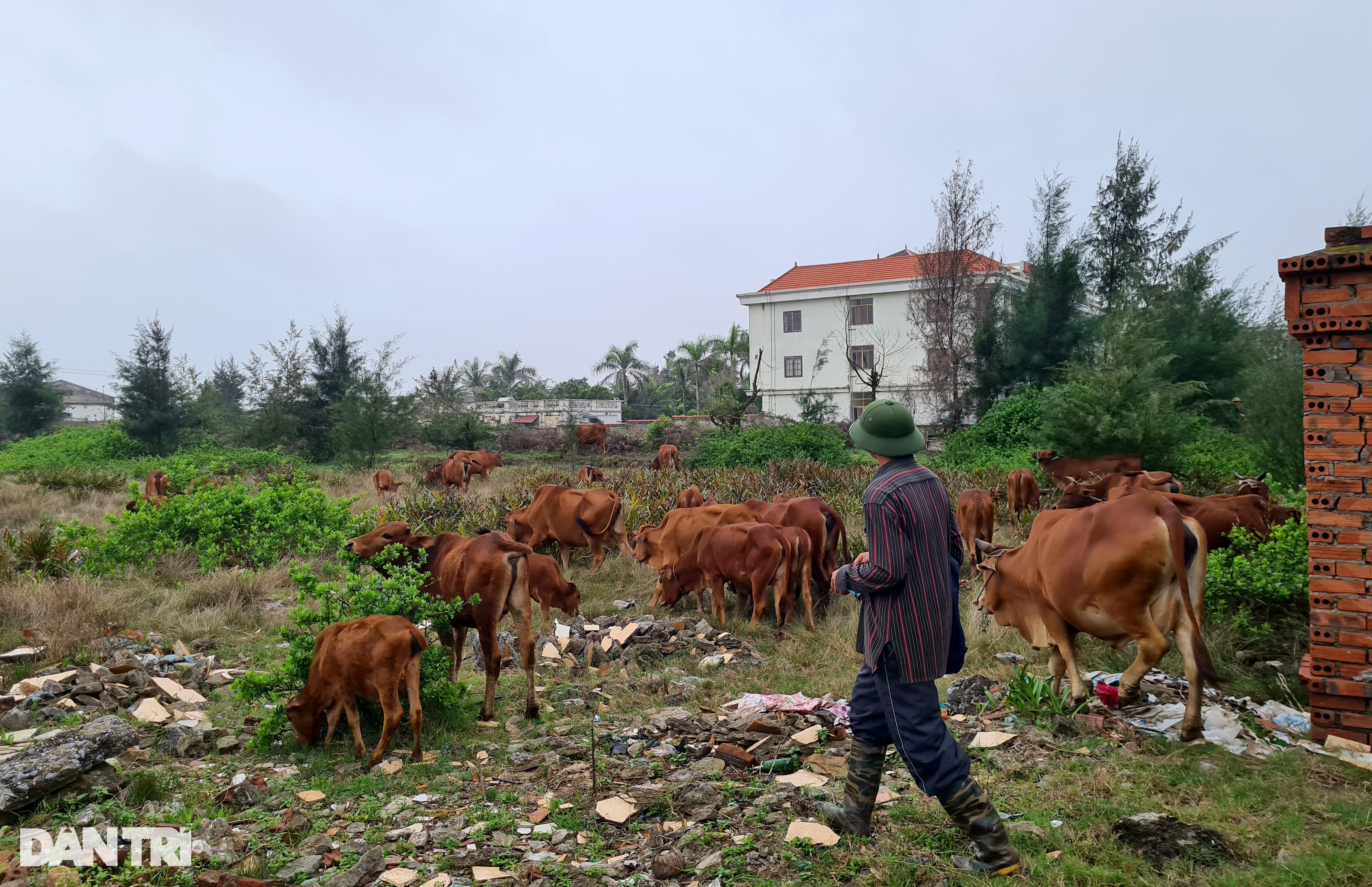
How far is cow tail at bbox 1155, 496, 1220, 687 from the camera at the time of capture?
539 centimetres

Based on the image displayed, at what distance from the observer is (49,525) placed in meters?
13.8

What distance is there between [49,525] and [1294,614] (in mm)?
16903

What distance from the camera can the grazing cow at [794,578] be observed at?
8703mm

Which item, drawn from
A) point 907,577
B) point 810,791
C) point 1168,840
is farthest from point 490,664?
point 1168,840

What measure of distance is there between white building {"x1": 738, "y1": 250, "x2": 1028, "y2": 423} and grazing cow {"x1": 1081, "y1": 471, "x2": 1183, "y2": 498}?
26.3 m

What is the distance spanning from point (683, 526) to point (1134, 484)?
16.7ft

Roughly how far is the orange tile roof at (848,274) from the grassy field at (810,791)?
33727mm

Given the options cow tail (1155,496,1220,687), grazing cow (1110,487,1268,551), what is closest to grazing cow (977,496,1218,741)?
cow tail (1155,496,1220,687)

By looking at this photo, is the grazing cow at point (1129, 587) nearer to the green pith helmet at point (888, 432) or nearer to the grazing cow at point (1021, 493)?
the green pith helmet at point (888, 432)

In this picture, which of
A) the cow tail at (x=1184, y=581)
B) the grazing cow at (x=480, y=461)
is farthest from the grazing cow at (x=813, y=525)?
the grazing cow at (x=480, y=461)

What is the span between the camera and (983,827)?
3801 millimetres

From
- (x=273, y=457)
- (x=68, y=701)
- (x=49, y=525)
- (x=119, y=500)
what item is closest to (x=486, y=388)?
(x=273, y=457)

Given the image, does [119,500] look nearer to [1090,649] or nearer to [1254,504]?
[1090,649]

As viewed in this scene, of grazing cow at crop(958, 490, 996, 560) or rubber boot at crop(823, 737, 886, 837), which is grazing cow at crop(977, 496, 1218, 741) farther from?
grazing cow at crop(958, 490, 996, 560)
